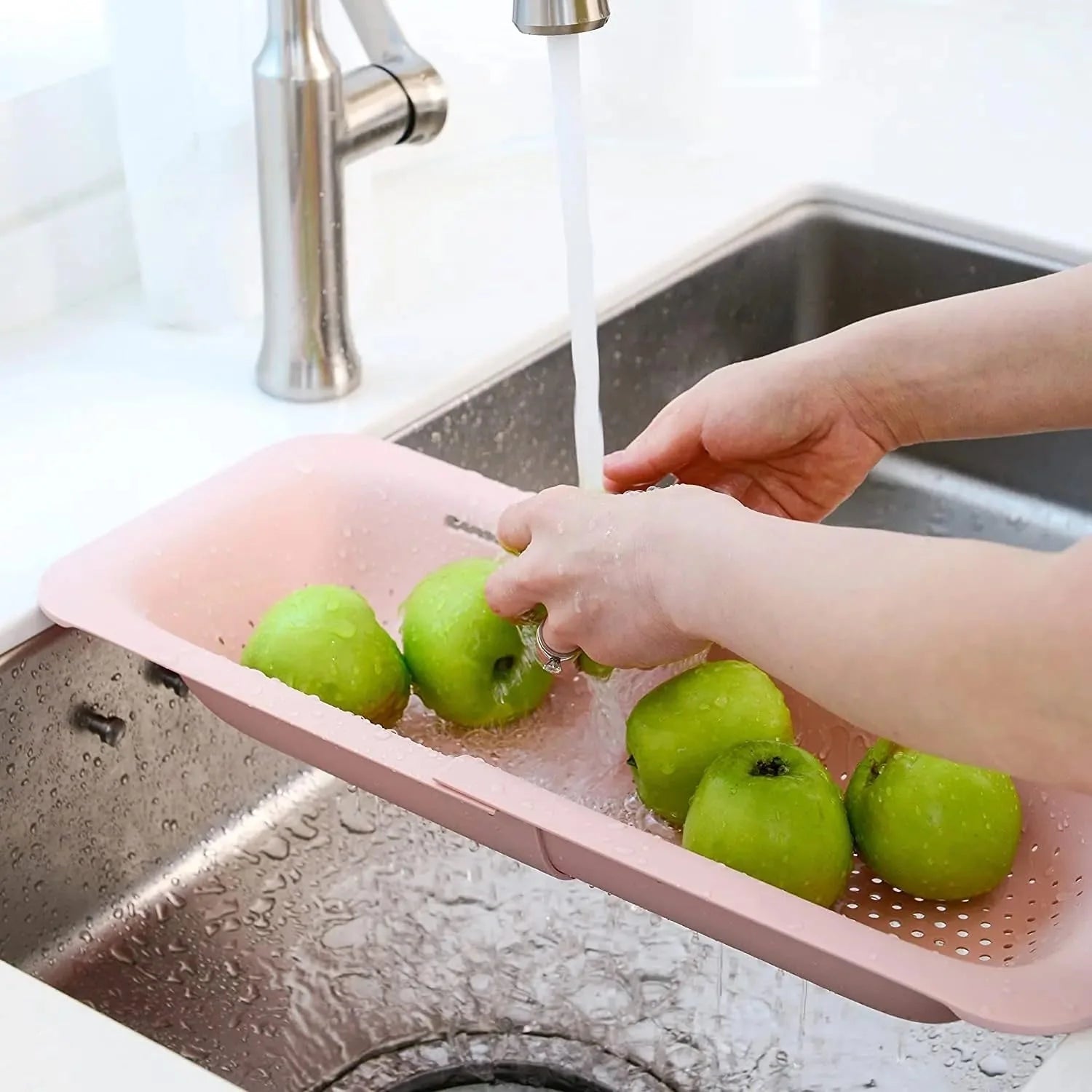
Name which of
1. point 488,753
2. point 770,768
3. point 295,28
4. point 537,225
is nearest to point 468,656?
point 488,753

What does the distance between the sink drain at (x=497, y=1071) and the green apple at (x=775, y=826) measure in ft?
0.60

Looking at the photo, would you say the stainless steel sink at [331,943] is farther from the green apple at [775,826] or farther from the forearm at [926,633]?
the forearm at [926,633]

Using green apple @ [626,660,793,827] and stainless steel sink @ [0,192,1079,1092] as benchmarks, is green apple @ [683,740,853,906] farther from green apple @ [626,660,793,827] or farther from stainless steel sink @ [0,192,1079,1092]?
stainless steel sink @ [0,192,1079,1092]

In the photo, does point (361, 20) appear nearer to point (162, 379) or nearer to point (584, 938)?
point (162, 379)

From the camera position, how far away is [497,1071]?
0.90 meters

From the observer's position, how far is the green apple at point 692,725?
2.65ft

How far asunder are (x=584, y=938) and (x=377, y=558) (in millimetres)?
245

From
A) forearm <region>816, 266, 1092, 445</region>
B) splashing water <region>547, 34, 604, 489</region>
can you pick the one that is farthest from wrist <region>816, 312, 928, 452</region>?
splashing water <region>547, 34, 604, 489</region>

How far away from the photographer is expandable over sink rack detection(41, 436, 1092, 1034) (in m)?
0.64

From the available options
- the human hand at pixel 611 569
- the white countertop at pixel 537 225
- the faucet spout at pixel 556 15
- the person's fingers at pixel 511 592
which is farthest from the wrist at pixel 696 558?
the white countertop at pixel 537 225

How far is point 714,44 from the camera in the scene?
148cm

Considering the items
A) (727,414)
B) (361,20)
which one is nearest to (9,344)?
(361,20)

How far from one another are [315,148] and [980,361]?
1.38ft

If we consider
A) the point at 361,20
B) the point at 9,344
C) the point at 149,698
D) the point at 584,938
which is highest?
the point at 361,20
